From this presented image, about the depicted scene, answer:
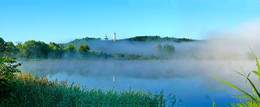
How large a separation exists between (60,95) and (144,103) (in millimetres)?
3144

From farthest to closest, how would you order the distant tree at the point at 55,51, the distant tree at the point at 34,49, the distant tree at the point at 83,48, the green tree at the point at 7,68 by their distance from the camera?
the distant tree at the point at 83,48, the distant tree at the point at 55,51, the distant tree at the point at 34,49, the green tree at the point at 7,68

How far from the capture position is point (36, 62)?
3216cm

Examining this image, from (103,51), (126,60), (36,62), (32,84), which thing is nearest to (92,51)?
(103,51)

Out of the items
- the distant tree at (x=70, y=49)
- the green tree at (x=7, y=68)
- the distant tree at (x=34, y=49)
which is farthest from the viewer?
the distant tree at (x=70, y=49)

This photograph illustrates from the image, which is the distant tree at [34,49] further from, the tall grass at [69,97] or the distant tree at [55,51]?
the tall grass at [69,97]

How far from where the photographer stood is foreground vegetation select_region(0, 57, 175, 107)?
355 inches

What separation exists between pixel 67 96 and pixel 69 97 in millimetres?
82

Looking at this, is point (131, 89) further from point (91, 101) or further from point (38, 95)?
point (38, 95)

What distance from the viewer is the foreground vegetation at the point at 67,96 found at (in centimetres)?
901

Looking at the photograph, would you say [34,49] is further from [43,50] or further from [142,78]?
[142,78]

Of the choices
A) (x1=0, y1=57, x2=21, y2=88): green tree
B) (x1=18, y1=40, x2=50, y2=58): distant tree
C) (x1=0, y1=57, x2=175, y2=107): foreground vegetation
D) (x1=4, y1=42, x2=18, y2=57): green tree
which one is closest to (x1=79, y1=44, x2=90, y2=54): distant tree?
(x1=18, y1=40, x2=50, y2=58): distant tree

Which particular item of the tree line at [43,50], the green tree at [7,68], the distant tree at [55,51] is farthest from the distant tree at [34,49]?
the green tree at [7,68]

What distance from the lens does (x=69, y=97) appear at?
29.9ft

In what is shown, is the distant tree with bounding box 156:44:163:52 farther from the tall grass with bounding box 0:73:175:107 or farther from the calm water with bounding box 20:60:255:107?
the tall grass with bounding box 0:73:175:107
